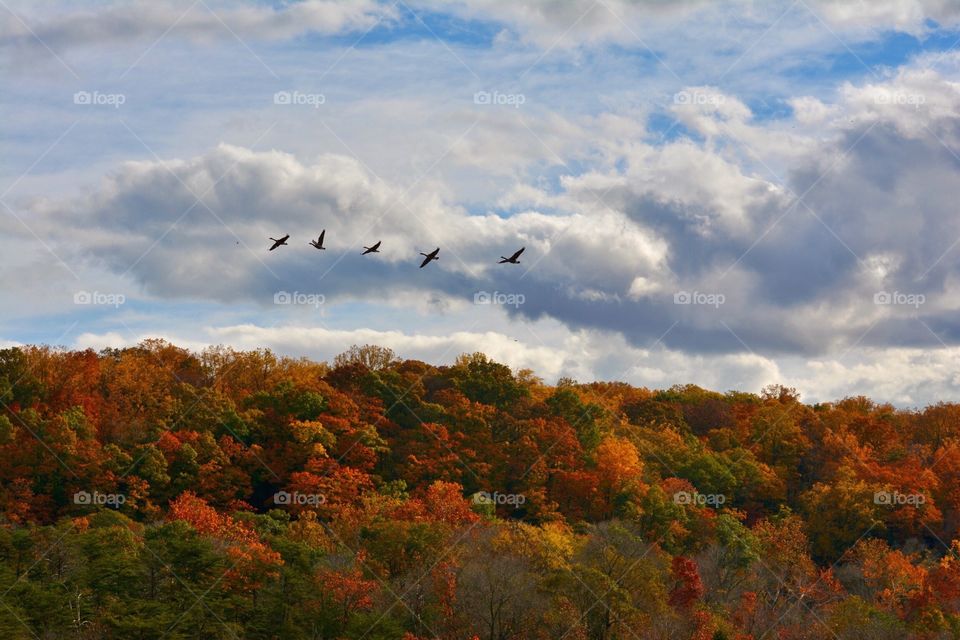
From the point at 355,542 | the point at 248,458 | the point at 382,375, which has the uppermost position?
the point at 382,375

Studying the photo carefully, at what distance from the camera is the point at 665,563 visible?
80.0 m

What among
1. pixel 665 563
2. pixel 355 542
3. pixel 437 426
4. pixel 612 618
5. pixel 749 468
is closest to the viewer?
pixel 612 618

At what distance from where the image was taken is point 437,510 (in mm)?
79500

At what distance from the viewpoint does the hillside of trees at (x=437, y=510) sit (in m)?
65.7

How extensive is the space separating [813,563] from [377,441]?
3411 centimetres

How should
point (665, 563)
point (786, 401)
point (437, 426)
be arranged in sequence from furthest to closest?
point (786, 401), point (437, 426), point (665, 563)

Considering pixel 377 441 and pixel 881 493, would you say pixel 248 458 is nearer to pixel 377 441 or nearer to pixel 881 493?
pixel 377 441

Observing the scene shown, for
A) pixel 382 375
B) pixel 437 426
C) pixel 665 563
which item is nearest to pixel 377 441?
pixel 437 426

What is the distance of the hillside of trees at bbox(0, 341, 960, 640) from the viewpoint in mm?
65688

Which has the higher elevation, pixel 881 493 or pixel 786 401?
pixel 786 401

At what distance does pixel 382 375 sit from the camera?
4304 inches

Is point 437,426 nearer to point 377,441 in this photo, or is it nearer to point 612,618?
point 377,441

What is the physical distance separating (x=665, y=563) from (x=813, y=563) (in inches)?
709

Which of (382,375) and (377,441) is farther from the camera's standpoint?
(382,375)
